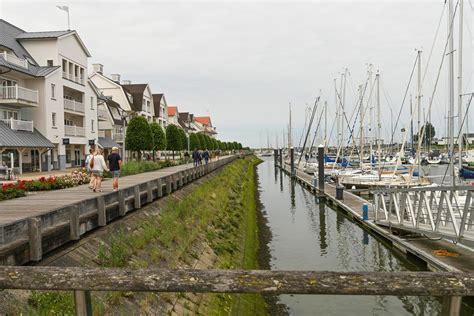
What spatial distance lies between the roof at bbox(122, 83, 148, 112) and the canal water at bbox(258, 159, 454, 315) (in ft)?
136

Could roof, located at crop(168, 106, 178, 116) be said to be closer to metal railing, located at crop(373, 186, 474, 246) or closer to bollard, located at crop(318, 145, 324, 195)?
bollard, located at crop(318, 145, 324, 195)

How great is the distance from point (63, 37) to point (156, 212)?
2937 cm

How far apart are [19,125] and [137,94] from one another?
125ft

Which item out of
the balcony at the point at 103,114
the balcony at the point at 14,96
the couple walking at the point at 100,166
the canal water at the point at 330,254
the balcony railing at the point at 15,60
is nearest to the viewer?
the canal water at the point at 330,254

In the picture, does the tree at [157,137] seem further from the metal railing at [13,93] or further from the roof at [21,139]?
the metal railing at [13,93]

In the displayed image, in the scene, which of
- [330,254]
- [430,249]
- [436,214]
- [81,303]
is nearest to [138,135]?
[330,254]

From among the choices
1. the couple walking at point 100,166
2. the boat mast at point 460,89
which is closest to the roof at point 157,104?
the couple walking at point 100,166

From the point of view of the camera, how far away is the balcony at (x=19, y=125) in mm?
30266

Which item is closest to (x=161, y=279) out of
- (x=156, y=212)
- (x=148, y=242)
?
(x=148, y=242)

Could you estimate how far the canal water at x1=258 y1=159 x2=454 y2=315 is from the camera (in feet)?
35.1

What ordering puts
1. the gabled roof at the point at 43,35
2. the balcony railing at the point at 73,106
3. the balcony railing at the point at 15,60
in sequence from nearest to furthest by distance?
the balcony railing at the point at 15,60 < the gabled roof at the point at 43,35 < the balcony railing at the point at 73,106

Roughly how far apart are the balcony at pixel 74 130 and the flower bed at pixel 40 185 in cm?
1798

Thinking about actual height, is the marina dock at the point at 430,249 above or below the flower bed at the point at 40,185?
below

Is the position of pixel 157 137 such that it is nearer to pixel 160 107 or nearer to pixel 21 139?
pixel 21 139
